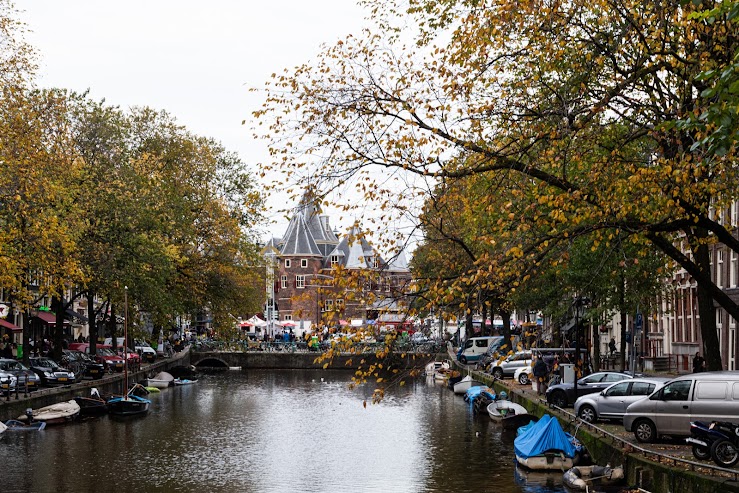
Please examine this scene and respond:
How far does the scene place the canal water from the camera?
31.0 m

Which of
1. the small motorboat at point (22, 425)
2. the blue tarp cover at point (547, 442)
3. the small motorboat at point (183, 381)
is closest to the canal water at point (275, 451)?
the small motorboat at point (22, 425)

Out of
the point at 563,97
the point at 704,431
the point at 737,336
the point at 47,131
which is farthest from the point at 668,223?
the point at 47,131

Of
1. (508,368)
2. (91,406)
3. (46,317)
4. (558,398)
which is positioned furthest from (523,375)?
(46,317)

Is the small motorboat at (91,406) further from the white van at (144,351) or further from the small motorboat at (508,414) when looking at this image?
the white van at (144,351)

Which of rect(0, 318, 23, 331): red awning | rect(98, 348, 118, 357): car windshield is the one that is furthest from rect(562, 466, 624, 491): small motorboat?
rect(0, 318, 23, 331): red awning

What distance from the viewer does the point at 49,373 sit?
52.7 meters

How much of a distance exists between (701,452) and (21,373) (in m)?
33.0

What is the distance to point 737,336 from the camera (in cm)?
4753

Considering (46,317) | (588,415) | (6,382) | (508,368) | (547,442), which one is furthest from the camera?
(46,317)

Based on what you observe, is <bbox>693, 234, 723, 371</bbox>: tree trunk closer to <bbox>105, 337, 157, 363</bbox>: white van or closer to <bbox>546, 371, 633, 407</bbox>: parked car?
<bbox>546, 371, 633, 407</bbox>: parked car

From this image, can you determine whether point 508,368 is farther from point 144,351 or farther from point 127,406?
point 144,351

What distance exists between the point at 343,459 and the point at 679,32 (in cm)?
2180

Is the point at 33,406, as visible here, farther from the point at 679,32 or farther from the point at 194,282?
the point at 679,32

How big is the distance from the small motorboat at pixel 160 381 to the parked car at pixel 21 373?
20013 millimetres
